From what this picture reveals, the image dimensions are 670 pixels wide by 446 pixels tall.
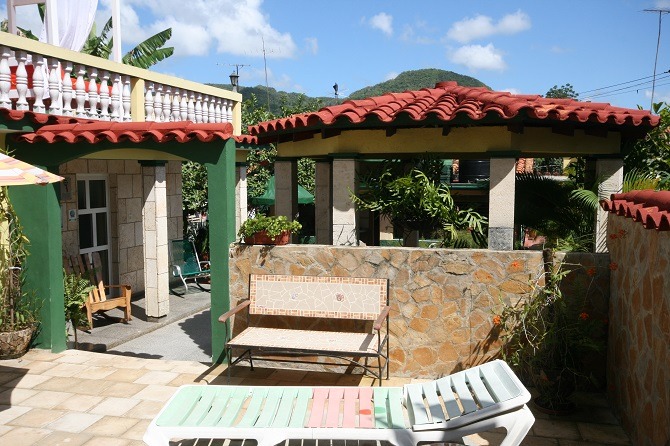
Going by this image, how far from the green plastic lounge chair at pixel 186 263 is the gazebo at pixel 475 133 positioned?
19.3 ft

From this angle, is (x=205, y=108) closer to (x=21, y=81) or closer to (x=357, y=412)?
(x=21, y=81)

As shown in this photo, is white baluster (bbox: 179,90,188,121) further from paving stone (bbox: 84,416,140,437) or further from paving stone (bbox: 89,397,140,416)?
paving stone (bbox: 84,416,140,437)

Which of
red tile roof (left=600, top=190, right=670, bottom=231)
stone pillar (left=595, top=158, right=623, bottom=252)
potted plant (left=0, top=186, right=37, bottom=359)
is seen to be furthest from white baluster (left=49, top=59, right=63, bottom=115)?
stone pillar (left=595, top=158, right=623, bottom=252)

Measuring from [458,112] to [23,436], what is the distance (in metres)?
5.60

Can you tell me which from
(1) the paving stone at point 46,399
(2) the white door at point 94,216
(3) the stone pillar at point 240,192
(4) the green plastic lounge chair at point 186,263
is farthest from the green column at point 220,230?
(3) the stone pillar at point 240,192

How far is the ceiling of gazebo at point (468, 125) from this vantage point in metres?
6.77

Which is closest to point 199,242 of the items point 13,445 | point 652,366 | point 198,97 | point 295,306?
point 198,97

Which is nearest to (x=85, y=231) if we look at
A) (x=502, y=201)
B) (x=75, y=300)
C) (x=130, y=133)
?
(x=75, y=300)

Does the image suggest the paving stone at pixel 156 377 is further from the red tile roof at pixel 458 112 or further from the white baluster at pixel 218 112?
the white baluster at pixel 218 112

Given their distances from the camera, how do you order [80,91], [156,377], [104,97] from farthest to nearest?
1. [104,97]
2. [80,91]
3. [156,377]

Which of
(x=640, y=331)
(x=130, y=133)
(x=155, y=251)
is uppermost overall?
(x=130, y=133)

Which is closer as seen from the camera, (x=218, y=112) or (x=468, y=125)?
(x=468, y=125)

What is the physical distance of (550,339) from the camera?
5.66 metres

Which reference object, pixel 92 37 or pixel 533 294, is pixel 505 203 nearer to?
pixel 533 294
